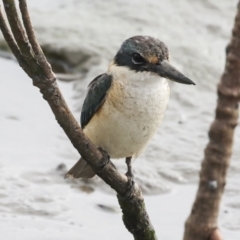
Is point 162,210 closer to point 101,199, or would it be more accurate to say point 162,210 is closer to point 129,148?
point 101,199

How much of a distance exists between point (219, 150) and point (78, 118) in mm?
4483

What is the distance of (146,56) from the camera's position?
4.09 meters

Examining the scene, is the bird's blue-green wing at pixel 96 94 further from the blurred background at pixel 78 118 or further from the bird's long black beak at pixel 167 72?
the blurred background at pixel 78 118

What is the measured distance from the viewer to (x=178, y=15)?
9.18m

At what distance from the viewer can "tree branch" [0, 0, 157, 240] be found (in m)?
2.79

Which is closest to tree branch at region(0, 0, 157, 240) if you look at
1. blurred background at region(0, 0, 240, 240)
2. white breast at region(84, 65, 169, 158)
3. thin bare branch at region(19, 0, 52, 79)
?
thin bare branch at region(19, 0, 52, 79)

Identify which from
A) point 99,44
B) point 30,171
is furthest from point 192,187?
point 99,44

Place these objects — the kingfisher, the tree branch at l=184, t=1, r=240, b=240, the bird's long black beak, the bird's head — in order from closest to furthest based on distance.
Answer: the tree branch at l=184, t=1, r=240, b=240 < the bird's long black beak < the bird's head < the kingfisher

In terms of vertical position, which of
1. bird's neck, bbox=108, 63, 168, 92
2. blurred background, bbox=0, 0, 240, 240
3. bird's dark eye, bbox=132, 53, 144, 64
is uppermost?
bird's dark eye, bbox=132, 53, 144, 64

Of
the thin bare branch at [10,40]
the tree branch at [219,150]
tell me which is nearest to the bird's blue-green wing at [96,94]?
the thin bare branch at [10,40]

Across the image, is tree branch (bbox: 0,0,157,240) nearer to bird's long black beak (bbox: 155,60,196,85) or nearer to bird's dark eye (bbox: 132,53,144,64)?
bird's long black beak (bbox: 155,60,196,85)

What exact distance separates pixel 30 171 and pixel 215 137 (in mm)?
3766

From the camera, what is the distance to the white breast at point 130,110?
163 inches

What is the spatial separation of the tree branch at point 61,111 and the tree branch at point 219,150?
67 cm
